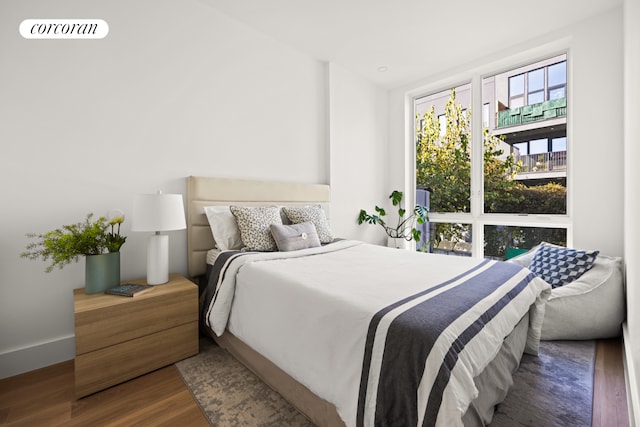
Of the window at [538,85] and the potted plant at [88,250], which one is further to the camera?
the window at [538,85]

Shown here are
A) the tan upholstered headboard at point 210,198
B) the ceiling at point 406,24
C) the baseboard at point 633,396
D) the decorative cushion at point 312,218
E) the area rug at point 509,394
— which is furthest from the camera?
the decorative cushion at point 312,218

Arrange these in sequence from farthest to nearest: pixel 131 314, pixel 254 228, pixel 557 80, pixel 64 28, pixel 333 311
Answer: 1. pixel 557 80
2. pixel 254 228
3. pixel 64 28
4. pixel 131 314
5. pixel 333 311

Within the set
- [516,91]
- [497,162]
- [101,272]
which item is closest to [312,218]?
[101,272]

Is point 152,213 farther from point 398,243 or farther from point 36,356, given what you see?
point 398,243

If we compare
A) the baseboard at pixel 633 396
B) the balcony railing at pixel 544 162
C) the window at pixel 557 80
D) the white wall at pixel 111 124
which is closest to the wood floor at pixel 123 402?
the baseboard at pixel 633 396

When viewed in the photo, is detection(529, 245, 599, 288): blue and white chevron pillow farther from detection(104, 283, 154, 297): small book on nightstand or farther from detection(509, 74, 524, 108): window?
detection(104, 283, 154, 297): small book on nightstand

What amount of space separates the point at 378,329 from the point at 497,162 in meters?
3.35

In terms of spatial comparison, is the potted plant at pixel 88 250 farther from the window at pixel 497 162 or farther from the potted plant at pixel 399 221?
the window at pixel 497 162

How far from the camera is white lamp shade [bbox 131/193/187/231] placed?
6.17ft

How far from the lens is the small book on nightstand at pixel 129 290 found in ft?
5.90

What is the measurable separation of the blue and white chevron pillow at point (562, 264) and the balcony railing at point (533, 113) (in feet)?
4.98

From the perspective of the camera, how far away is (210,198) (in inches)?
101

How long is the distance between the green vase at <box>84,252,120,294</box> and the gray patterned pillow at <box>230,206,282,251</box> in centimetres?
86

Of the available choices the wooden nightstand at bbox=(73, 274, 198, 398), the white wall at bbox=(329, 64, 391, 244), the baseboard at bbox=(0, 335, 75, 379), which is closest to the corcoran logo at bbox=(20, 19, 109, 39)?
the wooden nightstand at bbox=(73, 274, 198, 398)
